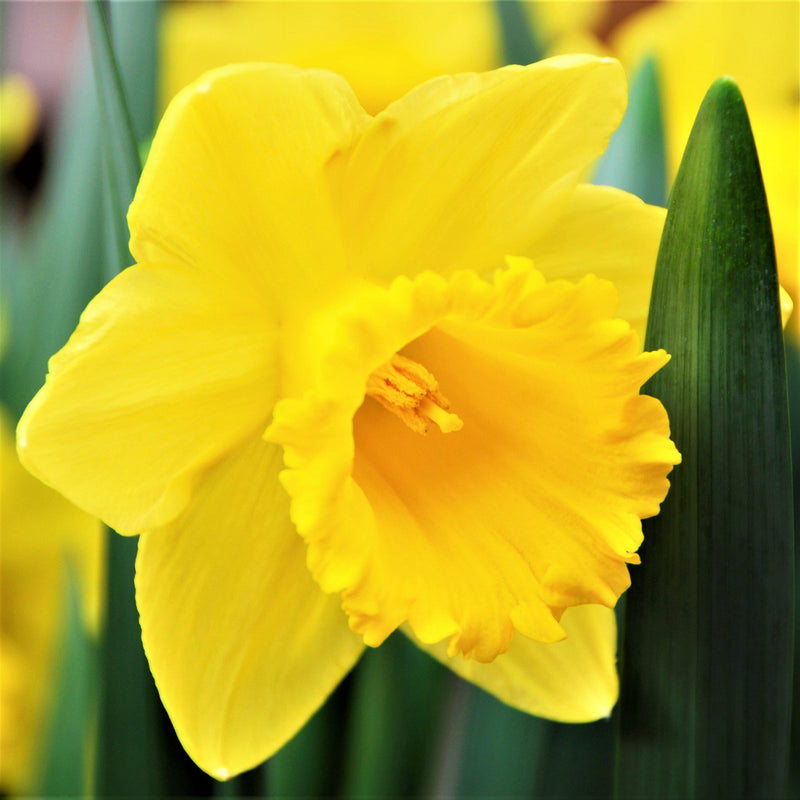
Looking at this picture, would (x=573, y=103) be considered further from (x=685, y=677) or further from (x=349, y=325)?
(x=685, y=677)

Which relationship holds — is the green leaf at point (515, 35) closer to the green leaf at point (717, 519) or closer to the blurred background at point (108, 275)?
the blurred background at point (108, 275)

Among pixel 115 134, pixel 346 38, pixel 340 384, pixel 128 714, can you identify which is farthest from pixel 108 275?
pixel 346 38

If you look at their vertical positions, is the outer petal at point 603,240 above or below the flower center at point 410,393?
above

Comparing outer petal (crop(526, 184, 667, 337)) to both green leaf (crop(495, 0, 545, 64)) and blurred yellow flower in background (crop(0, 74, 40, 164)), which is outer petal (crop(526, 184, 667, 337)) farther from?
blurred yellow flower in background (crop(0, 74, 40, 164))

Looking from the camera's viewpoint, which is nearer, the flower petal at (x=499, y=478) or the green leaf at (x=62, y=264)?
the flower petal at (x=499, y=478)

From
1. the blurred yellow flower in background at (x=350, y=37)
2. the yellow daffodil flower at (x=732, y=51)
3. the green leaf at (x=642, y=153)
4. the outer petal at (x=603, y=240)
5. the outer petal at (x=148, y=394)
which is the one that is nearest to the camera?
the outer petal at (x=148, y=394)

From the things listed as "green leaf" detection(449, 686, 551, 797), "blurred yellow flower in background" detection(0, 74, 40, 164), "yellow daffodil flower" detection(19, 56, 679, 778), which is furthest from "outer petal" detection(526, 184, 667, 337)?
"blurred yellow flower in background" detection(0, 74, 40, 164)

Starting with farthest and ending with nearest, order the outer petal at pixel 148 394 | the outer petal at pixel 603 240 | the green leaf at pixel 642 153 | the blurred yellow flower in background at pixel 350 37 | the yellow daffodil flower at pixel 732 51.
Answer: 1. the blurred yellow flower in background at pixel 350 37
2. the yellow daffodil flower at pixel 732 51
3. the green leaf at pixel 642 153
4. the outer petal at pixel 603 240
5. the outer petal at pixel 148 394

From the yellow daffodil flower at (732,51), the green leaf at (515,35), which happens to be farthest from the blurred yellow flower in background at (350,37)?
the green leaf at (515,35)
